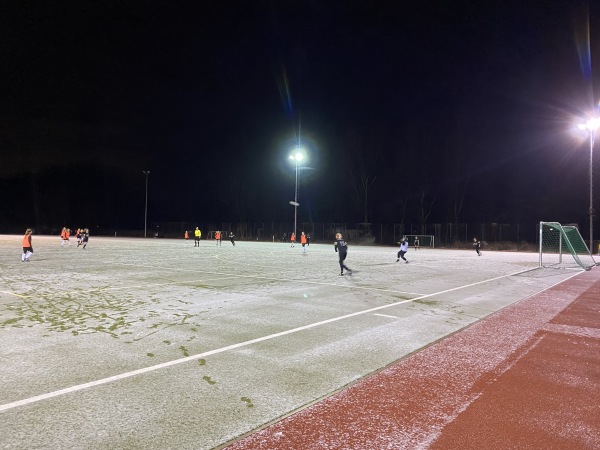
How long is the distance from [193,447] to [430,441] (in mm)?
1907

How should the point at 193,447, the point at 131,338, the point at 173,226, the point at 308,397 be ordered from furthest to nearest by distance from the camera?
the point at 173,226 → the point at 131,338 → the point at 308,397 → the point at 193,447

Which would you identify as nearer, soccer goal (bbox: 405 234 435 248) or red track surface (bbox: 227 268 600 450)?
red track surface (bbox: 227 268 600 450)

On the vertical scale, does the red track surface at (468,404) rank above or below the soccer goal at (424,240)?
below

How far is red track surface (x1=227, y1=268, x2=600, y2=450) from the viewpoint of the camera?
3.32 m

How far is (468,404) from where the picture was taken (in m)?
4.07

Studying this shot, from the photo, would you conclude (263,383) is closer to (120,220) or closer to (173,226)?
(173,226)

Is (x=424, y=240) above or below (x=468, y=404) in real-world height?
above

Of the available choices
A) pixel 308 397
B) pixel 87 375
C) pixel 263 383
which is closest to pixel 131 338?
pixel 87 375

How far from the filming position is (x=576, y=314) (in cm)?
895

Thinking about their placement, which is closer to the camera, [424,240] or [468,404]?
[468,404]

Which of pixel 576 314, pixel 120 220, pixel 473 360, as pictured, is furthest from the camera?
pixel 120 220

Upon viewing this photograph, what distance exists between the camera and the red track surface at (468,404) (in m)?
3.32

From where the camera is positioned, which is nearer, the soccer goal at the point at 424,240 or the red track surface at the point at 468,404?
the red track surface at the point at 468,404

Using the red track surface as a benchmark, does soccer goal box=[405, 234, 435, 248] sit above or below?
above
